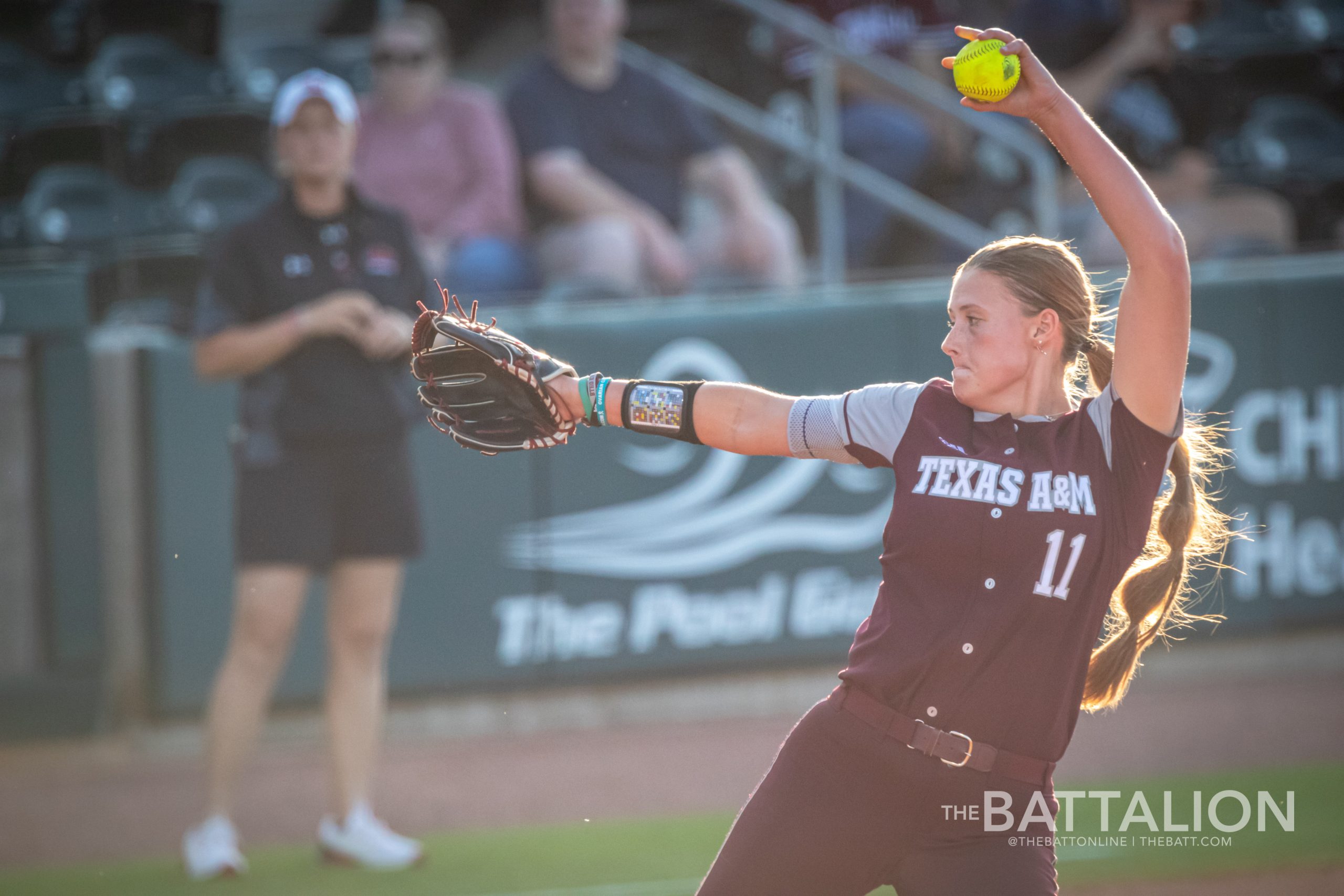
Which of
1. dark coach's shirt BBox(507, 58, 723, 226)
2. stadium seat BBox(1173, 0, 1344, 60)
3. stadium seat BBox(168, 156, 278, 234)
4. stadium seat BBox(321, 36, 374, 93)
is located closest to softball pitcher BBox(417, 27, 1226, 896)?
dark coach's shirt BBox(507, 58, 723, 226)

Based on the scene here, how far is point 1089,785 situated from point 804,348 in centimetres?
262

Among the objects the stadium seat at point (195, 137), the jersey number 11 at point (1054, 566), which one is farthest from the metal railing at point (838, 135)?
the jersey number 11 at point (1054, 566)

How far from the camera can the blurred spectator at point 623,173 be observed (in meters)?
7.48

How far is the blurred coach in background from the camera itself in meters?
4.89

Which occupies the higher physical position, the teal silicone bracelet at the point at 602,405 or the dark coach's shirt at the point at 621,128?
the dark coach's shirt at the point at 621,128

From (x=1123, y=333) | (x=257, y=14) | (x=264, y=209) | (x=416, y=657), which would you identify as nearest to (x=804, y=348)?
(x=416, y=657)

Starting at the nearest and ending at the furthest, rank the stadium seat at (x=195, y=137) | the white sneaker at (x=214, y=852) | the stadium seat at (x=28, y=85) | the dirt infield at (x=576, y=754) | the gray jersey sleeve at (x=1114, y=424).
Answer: the gray jersey sleeve at (x=1114, y=424) < the white sneaker at (x=214, y=852) < the dirt infield at (x=576, y=754) < the stadium seat at (x=195, y=137) < the stadium seat at (x=28, y=85)

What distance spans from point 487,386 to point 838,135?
6.10 metres

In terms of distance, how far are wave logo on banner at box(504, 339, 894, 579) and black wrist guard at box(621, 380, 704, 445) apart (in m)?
4.04

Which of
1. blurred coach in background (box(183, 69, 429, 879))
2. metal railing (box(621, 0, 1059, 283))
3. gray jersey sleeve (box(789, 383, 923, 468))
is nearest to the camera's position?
gray jersey sleeve (box(789, 383, 923, 468))

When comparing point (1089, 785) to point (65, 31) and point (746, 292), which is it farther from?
point (65, 31)

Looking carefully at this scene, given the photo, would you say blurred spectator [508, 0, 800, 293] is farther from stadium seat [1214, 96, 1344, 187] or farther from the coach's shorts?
stadium seat [1214, 96, 1344, 187]

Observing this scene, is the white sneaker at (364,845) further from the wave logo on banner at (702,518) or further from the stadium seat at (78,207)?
the stadium seat at (78,207)

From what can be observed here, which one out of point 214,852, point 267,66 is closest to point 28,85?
point 267,66
